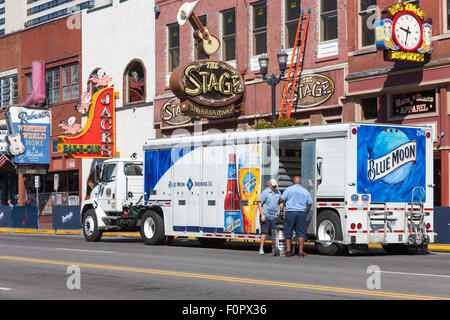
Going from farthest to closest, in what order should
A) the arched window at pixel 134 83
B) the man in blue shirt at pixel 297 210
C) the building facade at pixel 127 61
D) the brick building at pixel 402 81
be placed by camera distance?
the arched window at pixel 134 83, the building facade at pixel 127 61, the brick building at pixel 402 81, the man in blue shirt at pixel 297 210

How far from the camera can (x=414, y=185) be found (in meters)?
19.8

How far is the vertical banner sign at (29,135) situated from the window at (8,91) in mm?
3816

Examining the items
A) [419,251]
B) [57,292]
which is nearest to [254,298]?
[57,292]

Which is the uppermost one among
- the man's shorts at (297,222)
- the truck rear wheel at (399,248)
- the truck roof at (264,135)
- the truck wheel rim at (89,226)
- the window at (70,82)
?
the window at (70,82)

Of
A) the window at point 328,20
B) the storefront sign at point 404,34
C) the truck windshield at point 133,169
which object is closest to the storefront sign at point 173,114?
the window at point 328,20

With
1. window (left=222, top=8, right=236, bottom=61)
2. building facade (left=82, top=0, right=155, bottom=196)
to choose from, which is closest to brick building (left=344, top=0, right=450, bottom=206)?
window (left=222, top=8, right=236, bottom=61)

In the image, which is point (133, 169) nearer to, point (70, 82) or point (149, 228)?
point (149, 228)

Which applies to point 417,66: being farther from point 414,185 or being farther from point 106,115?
point 106,115

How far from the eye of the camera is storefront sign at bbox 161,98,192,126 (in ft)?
120

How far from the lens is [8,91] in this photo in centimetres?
4966

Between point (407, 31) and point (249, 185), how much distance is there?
8.00 meters

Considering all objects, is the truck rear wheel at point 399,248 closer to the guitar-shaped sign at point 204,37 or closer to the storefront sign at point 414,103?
the storefront sign at point 414,103

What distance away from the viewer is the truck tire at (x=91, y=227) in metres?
26.6
